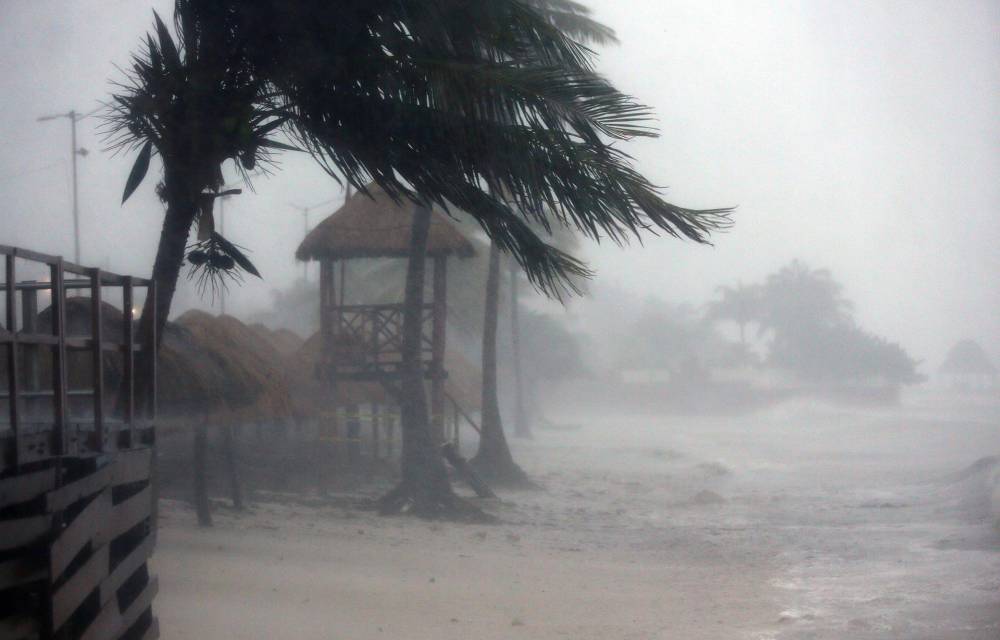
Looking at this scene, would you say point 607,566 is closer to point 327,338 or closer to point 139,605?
point 139,605

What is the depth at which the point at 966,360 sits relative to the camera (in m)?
92.5

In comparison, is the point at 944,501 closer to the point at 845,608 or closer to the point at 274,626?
the point at 845,608

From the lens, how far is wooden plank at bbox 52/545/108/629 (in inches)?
190

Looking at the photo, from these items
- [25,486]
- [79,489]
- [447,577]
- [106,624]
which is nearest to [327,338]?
[447,577]

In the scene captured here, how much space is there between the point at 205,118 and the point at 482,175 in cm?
195

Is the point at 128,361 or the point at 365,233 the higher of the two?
the point at 365,233

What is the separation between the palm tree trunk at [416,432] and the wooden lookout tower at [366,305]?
50.7 inches

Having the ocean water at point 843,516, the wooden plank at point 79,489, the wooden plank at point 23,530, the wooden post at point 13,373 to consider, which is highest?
the wooden post at point 13,373

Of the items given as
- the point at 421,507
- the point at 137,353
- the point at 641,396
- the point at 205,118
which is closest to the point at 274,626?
the point at 137,353

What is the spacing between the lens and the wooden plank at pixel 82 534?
192 inches

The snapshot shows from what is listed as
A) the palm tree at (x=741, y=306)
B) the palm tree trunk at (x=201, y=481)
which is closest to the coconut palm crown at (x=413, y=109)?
the palm tree trunk at (x=201, y=481)

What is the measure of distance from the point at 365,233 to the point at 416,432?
438 cm

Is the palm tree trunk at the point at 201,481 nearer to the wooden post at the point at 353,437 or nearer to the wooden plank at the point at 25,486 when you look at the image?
the wooden plank at the point at 25,486

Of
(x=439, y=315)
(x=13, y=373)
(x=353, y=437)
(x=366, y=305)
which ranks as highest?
(x=366, y=305)
